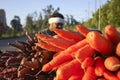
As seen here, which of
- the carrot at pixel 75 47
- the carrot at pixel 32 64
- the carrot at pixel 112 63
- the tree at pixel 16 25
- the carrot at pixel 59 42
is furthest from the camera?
the tree at pixel 16 25

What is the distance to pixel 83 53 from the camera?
231cm

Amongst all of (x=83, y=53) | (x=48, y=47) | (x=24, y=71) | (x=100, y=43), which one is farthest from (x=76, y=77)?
(x=24, y=71)

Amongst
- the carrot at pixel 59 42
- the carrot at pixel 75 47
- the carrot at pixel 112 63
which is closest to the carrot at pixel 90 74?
the carrot at pixel 112 63

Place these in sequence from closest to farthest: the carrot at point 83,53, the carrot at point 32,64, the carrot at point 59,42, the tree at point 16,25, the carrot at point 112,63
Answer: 1. the carrot at point 112,63
2. the carrot at point 83,53
3. the carrot at point 59,42
4. the carrot at point 32,64
5. the tree at point 16,25

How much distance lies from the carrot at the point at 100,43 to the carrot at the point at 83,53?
0.04m

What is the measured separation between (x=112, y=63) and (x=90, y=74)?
17 centimetres

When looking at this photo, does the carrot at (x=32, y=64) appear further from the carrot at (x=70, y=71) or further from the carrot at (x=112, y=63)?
the carrot at (x=112, y=63)

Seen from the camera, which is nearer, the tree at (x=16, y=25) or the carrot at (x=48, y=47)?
the carrot at (x=48, y=47)

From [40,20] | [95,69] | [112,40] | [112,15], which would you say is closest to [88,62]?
[95,69]

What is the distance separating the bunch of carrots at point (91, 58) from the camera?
7.44 ft

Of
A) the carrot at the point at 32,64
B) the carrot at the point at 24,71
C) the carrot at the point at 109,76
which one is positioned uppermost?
the carrot at the point at 109,76

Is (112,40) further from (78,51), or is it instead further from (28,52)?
(28,52)

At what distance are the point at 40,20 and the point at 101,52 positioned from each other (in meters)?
62.5

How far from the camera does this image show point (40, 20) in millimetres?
64562
